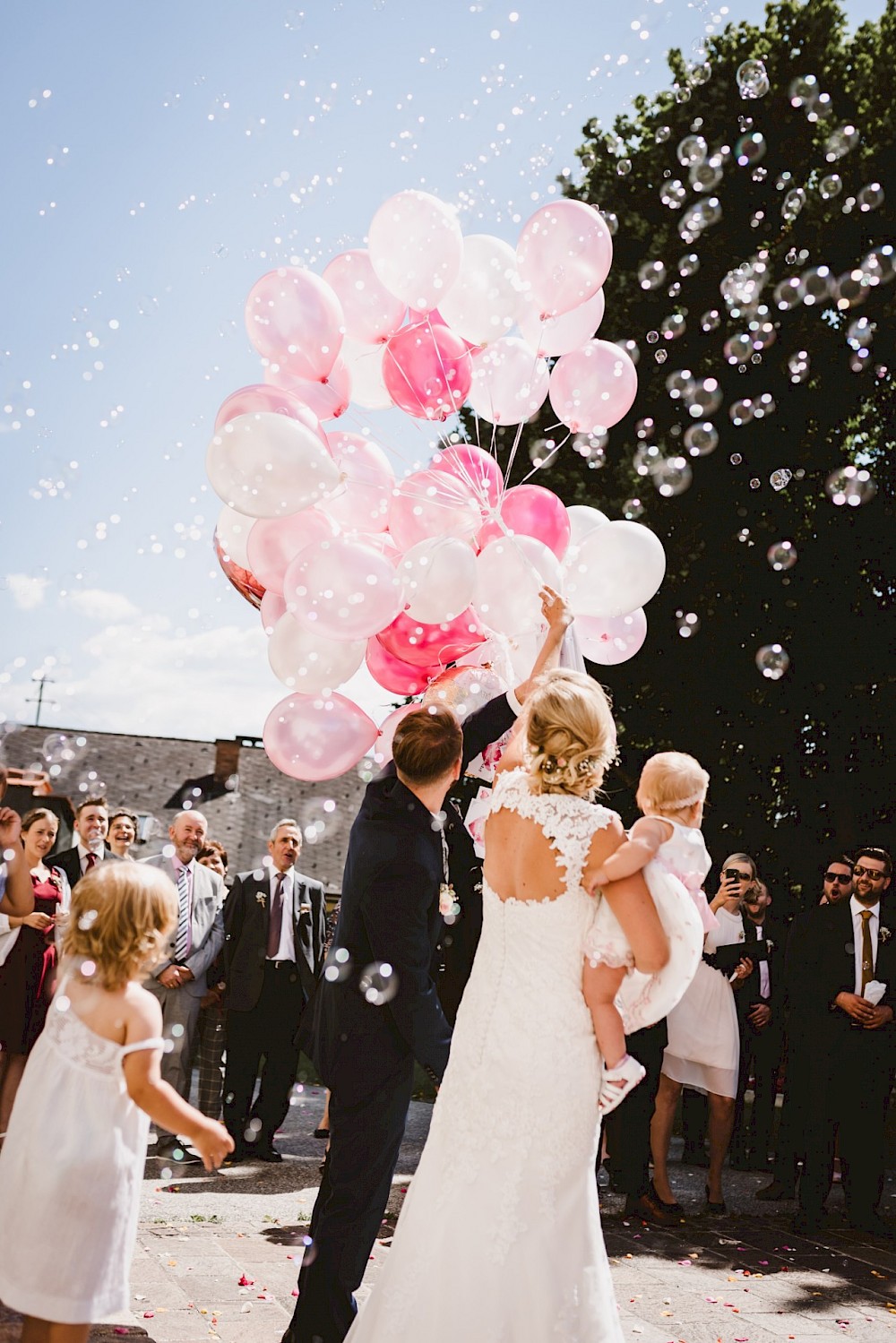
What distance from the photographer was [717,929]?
7.41 meters

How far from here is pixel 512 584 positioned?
15.2 feet

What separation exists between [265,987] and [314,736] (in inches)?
136

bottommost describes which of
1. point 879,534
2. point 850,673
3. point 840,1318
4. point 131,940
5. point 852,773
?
point 840,1318

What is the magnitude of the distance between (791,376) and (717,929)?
647cm

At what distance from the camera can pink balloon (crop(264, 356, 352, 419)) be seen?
507cm

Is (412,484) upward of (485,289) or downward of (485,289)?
downward

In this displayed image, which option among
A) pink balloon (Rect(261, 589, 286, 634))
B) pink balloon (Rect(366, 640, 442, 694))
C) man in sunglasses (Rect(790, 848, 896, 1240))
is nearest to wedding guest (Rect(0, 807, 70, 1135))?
pink balloon (Rect(261, 589, 286, 634))

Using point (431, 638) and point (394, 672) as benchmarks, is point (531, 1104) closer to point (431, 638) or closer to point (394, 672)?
point (431, 638)

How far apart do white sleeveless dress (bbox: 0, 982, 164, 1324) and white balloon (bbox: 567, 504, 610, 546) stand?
3160 millimetres

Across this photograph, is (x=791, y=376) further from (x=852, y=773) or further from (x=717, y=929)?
(x=717, y=929)

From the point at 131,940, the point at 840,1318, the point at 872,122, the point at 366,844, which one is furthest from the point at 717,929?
the point at 872,122

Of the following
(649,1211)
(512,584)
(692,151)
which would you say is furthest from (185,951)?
(692,151)

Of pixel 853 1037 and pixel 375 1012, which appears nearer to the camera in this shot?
pixel 375 1012

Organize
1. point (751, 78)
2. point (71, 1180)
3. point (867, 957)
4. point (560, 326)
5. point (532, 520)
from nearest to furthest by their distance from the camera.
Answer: point (71, 1180), point (532, 520), point (560, 326), point (751, 78), point (867, 957)
